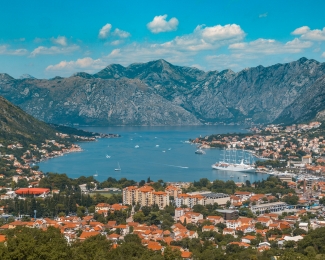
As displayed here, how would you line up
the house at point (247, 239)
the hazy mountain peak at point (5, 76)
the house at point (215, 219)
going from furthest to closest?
the hazy mountain peak at point (5, 76) → the house at point (215, 219) → the house at point (247, 239)

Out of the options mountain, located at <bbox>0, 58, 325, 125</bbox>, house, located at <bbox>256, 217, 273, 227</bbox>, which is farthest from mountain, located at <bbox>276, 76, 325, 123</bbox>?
house, located at <bbox>256, 217, 273, 227</bbox>

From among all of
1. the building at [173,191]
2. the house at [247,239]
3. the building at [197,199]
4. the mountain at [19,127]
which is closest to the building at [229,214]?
the building at [197,199]

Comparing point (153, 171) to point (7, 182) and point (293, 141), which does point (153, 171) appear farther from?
point (293, 141)

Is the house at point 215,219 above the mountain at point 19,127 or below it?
below

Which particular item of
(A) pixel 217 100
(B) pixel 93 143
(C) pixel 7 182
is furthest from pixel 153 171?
(A) pixel 217 100

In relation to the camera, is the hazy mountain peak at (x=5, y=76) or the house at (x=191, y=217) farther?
the hazy mountain peak at (x=5, y=76)

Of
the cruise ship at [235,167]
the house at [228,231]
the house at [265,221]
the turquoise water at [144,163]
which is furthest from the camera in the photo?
the cruise ship at [235,167]

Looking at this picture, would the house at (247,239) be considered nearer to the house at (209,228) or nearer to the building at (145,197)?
the house at (209,228)
